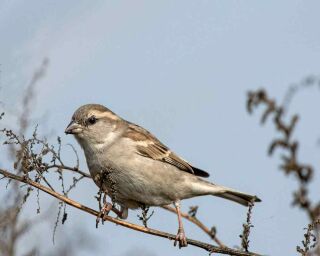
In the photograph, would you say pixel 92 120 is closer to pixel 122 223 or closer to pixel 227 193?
pixel 227 193

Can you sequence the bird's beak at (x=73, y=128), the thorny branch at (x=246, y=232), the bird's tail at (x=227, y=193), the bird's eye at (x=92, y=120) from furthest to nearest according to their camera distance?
1. the bird's tail at (x=227, y=193)
2. the bird's eye at (x=92, y=120)
3. the bird's beak at (x=73, y=128)
4. the thorny branch at (x=246, y=232)

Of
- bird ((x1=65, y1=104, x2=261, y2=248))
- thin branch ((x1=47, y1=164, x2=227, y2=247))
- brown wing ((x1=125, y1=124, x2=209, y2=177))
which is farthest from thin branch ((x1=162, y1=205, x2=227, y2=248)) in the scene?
brown wing ((x1=125, y1=124, x2=209, y2=177))

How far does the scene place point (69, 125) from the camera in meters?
5.27

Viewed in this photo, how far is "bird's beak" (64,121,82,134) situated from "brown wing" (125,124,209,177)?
0.55 meters

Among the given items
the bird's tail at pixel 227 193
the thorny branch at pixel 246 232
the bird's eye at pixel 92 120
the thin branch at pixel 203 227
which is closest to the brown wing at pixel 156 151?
the bird's tail at pixel 227 193

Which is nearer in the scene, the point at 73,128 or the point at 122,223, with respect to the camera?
the point at 122,223

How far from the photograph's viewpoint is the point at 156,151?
5652mm

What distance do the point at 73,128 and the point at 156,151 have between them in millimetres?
913

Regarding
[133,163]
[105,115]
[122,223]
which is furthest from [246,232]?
[105,115]

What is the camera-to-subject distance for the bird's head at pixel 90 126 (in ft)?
17.4

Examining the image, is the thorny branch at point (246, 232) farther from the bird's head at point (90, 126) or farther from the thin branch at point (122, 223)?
the bird's head at point (90, 126)

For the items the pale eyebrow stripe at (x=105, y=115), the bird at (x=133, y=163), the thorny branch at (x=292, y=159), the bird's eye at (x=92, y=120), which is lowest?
the thorny branch at (x=292, y=159)

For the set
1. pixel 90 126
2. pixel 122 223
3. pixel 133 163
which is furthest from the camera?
pixel 90 126

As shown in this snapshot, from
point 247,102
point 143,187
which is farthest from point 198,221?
point 247,102
